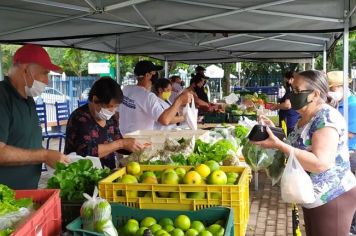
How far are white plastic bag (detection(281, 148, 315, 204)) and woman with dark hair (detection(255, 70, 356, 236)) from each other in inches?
5.7

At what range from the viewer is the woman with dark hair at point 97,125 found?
343 centimetres

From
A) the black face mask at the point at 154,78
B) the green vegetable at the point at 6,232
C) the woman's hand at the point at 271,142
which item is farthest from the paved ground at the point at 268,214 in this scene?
the green vegetable at the point at 6,232

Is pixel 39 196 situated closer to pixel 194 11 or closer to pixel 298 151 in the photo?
pixel 298 151

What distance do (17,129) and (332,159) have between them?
6.71 ft

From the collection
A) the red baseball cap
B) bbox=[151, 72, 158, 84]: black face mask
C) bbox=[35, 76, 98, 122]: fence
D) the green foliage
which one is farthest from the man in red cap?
bbox=[35, 76, 98, 122]: fence

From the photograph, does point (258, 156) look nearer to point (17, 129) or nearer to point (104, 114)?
point (104, 114)

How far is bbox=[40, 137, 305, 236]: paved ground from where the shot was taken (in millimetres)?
5402

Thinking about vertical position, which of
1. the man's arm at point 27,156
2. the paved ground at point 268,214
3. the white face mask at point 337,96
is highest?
the white face mask at point 337,96

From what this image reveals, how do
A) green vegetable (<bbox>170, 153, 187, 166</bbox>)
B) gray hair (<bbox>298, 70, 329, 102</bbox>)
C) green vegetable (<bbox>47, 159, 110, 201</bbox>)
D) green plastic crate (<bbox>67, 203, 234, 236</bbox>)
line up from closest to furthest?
green plastic crate (<bbox>67, 203, 234, 236</bbox>), green vegetable (<bbox>47, 159, 110, 201</bbox>), gray hair (<bbox>298, 70, 329, 102</bbox>), green vegetable (<bbox>170, 153, 187, 166</bbox>)

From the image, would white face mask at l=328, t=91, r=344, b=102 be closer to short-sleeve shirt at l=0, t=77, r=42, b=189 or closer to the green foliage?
short-sleeve shirt at l=0, t=77, r=42, b=189

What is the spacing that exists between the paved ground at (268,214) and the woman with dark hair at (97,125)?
1312mm

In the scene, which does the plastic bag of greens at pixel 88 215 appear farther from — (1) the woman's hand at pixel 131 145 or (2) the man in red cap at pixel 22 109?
(1) the woman's hand at pixel 131 145

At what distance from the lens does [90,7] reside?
4.74 m

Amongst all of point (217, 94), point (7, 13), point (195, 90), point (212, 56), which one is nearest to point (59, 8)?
point (7, 13)
